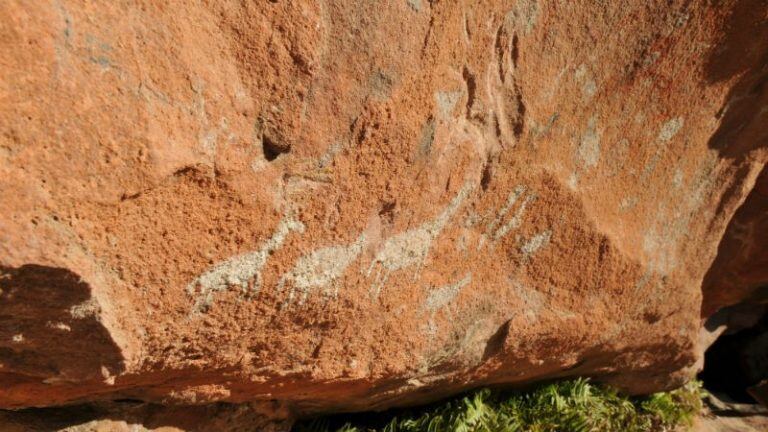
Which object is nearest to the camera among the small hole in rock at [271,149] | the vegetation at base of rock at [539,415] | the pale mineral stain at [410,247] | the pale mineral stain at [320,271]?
the small hole in rock at [271,149]

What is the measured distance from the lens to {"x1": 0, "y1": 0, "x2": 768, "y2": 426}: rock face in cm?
97

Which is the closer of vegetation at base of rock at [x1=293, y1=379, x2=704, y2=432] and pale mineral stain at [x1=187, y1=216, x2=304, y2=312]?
pale mineral stain at [x1=187, y1=216, x2=304, y2=312]

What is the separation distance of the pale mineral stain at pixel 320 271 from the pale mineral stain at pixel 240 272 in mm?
72

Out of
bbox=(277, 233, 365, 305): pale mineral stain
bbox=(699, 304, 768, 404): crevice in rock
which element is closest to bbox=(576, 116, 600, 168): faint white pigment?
bbox=(277, 233, 365, 305): pale mineral stain

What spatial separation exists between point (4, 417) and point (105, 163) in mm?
800

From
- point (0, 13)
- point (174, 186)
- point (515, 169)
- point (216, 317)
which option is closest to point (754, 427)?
point (515, 169)

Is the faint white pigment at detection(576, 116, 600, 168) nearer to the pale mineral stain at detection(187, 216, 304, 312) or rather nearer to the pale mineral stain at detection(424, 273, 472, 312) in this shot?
the pale mineral stain at detection(424, 273, 472, 312)

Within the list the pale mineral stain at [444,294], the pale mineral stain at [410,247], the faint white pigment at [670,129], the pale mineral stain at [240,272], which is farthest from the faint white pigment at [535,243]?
the pale mineral stain at [240,272]

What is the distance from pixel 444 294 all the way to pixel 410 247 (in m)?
0.22

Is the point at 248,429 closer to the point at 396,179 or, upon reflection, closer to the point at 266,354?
the point at 266,354

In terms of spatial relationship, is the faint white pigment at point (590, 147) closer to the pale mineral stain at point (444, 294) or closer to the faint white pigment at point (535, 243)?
the faint white pigment at point (535, 243)

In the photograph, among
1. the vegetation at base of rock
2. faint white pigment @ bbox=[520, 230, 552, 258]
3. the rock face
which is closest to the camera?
the rock face

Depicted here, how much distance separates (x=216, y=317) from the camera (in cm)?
126

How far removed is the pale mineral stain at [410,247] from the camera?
1.46m
